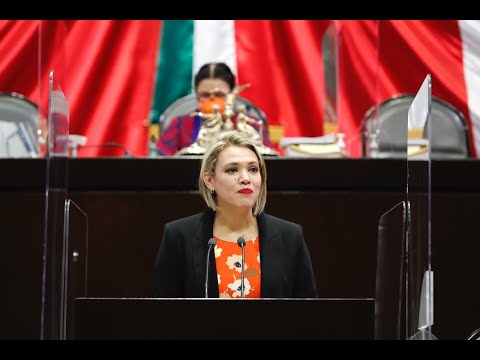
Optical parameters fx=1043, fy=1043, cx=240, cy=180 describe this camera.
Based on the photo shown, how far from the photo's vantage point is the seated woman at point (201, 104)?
4.73m

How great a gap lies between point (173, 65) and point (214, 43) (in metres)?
0.26

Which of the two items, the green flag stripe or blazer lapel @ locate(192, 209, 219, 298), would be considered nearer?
blazer lapel @ locate(192, 209, 219, 298)

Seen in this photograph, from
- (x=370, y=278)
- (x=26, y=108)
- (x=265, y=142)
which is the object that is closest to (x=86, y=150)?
(x=26, y=108)

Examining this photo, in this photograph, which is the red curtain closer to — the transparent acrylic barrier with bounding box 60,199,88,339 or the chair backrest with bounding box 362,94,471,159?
the chair backrest with bounding box 362,94,471,159

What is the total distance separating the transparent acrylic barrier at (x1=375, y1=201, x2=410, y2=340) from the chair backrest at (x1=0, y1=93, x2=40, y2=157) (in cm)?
171

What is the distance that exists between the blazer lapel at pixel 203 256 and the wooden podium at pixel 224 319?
0.46 m

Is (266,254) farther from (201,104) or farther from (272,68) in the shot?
(272,68)

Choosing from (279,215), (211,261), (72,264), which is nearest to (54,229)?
(72,264)

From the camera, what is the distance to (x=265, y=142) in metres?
4.52

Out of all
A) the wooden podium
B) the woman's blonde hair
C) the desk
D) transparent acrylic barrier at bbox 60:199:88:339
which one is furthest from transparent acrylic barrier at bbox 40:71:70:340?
the desk

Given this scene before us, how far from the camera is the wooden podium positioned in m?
2.49

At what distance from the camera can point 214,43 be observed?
5934mm

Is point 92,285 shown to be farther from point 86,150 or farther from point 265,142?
point 86,150

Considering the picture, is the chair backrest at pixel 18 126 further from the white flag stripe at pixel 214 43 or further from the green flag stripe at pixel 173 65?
the white flag stripe at pixel 214 43
